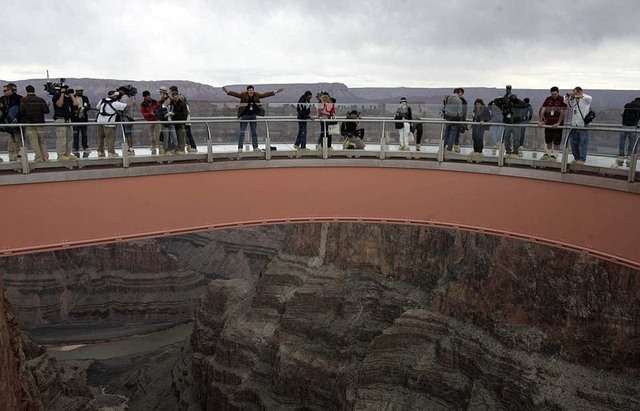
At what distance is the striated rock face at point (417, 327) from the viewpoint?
35.2 m

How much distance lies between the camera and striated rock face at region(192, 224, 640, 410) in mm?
35188

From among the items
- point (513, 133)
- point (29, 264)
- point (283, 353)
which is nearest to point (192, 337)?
A: point (283, 353)

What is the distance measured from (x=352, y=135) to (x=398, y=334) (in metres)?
25.2

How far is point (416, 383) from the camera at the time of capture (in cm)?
3812

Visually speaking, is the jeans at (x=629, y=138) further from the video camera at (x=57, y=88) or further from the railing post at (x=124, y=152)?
the video camera at (x=57, y=88)

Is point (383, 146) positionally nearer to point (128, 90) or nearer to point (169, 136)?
point (169, 136)

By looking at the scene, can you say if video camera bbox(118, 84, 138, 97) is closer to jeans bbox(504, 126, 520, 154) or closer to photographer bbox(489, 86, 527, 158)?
photographer bbox(489, 86, 527, 158)

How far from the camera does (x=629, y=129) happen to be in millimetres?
14336

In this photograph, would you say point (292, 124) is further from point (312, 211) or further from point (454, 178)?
point (454, 178)

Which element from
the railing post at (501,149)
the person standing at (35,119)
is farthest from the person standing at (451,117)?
the person standing at (35,119)

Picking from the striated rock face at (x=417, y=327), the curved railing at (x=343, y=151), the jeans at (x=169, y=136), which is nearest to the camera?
the curved railing at (x=343, y=151)

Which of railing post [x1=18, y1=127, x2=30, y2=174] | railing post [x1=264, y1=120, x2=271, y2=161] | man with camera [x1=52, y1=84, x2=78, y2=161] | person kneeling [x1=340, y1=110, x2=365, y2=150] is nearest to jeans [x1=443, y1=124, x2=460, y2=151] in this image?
person kneeling [x1=340, y1=110, x2=365, y2=150]

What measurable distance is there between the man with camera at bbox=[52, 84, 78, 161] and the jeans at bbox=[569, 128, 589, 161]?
13.1m

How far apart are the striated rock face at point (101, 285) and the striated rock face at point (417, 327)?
53.1ft
